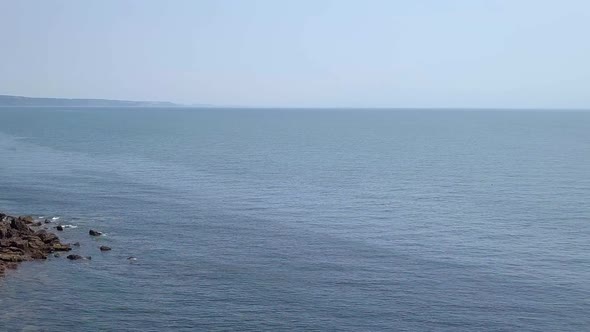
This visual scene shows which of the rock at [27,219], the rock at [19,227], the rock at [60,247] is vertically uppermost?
the rock at [19,227]

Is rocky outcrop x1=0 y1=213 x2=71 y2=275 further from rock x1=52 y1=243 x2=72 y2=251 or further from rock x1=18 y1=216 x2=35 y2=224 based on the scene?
rock x1=18 y1=216 x2=35 y2=224

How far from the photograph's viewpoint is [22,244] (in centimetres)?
6625

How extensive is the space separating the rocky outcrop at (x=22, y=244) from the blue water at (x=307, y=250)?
2768 mm

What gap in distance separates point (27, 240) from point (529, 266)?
50.2 meters

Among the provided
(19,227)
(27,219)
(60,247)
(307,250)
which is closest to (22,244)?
(60,247)

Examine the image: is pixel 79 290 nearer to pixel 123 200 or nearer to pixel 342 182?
pixel 123 200

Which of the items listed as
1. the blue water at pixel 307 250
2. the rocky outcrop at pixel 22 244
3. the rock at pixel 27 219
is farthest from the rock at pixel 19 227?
the rock at pixel 27 219

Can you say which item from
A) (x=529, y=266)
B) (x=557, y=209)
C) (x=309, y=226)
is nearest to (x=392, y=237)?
(x=309, y=226)

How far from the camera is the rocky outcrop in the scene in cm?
6338

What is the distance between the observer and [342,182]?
372 ft

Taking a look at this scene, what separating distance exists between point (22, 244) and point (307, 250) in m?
28.8

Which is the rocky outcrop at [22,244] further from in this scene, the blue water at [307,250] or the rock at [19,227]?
the blue water at [307,250]

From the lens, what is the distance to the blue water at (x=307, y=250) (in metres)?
50.2

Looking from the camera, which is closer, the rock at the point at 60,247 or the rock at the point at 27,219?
the rock at the point at 60,247
